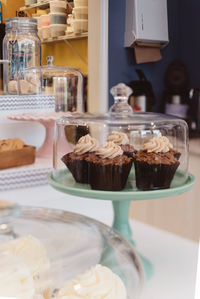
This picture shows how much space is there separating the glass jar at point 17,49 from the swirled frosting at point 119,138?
1.77 ft

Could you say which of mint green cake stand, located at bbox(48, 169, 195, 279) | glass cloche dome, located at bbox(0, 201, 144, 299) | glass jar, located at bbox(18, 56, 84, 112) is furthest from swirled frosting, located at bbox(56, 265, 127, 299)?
glass jar, located at bbox(18, 56, 84, 112)

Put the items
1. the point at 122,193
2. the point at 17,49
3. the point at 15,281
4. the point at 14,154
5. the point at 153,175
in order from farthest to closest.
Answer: the point at 17,49 < the point at 14,154 < the point at 153,175 < the point at 122,193 < the point at 15,281

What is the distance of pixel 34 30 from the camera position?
1.27 m

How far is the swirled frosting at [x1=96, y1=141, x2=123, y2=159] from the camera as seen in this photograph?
71 cm

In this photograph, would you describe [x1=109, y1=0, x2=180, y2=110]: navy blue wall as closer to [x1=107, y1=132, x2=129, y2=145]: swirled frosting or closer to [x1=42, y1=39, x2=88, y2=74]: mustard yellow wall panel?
[x1=42, y1=39, x2=88, y2=74]: mustard yellow wall panel

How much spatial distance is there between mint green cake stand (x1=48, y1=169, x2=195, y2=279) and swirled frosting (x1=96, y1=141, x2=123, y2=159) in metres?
0.06

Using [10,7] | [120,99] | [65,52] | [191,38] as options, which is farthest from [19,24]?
[191,38]

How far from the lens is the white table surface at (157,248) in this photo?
55cm

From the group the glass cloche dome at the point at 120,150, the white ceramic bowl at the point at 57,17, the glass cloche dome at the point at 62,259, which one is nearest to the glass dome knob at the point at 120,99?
the glass cloche dome at the point at 120,150

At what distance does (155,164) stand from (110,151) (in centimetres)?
8

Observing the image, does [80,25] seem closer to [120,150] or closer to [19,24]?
[19,24]

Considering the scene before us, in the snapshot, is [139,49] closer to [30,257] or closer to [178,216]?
[178,216]

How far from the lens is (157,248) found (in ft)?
2.29

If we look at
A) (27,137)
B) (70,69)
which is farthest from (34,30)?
(27,137)
